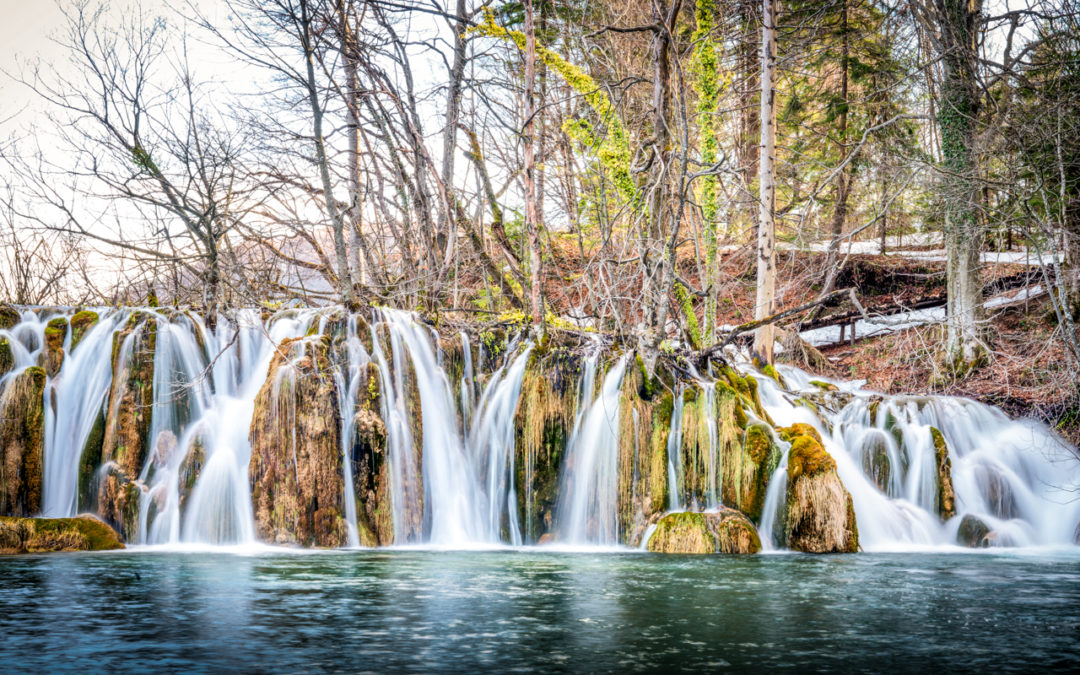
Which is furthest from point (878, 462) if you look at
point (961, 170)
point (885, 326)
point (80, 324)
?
point (80, 324)

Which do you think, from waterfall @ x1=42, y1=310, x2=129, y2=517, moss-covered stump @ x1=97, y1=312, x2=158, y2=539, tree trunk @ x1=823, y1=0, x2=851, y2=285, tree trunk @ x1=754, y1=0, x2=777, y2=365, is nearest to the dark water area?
moss-covered stump @ x1=97, y1=312, x2=158, y2=539

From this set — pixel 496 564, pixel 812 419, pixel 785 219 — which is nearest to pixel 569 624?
pixel 496 564

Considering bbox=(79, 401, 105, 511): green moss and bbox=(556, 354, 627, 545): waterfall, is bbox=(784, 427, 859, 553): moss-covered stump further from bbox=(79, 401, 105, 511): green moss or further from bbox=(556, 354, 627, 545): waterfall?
bbox=(79, 401, 105, 511): green moss

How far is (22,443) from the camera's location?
9305 millimetres

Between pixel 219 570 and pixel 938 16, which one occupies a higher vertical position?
pixel 938 16

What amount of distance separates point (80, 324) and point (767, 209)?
9933 mm

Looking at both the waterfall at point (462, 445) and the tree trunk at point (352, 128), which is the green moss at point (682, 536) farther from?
the tree trunk at point (352, 128)

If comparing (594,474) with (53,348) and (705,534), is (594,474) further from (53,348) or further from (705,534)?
(53,348)

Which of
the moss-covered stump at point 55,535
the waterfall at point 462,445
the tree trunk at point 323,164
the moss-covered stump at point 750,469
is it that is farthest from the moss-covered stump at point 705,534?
the moss-covered stump at point 55,535

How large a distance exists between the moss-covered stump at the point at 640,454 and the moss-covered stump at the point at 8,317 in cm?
769

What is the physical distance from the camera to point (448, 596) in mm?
5391

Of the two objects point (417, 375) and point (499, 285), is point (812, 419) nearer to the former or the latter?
point (417, 375)

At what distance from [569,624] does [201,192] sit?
403 inches

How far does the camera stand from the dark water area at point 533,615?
11.8ft
